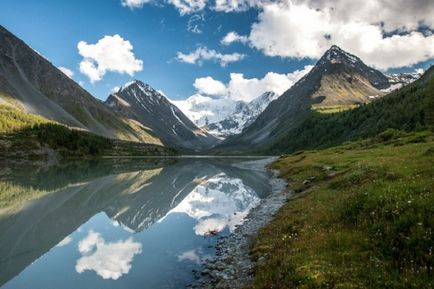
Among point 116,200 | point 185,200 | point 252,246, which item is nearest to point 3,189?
point 116,200

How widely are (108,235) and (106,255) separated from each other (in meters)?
8.49

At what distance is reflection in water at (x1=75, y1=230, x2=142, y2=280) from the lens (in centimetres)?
A: 2698

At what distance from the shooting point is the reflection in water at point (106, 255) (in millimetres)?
26984

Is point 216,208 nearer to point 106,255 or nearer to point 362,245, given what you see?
point 106,255

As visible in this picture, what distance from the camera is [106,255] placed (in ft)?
102

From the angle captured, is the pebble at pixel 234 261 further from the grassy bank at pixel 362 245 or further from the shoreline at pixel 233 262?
the grassy bank at pixel 362 245

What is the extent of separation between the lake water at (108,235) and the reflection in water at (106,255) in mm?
71

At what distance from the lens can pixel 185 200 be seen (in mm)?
66062

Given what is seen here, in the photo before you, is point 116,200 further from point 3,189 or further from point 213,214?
point 3,189

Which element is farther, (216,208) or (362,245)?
(216,208)

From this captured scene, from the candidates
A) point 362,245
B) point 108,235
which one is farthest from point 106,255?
point 362,245

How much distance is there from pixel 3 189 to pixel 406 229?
74107 mm

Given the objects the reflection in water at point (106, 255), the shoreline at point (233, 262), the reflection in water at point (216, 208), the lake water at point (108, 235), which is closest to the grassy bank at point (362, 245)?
the shoreline at point (233, 262)

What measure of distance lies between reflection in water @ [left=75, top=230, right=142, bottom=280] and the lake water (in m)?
0.07
